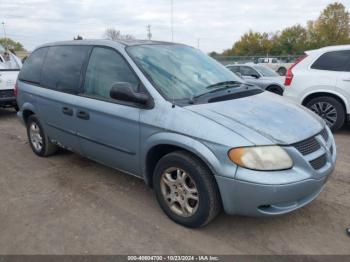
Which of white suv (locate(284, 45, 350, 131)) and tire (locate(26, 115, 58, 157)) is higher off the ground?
white suv (locate(284, 45, 350, 131))

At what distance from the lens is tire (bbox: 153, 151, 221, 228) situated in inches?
110

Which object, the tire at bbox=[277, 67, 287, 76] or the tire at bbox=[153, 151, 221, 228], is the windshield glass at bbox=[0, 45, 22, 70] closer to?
the tire at bbox=[153, 151, 221, 228]

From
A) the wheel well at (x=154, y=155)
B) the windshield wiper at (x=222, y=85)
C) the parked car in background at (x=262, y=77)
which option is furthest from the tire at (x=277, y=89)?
the wheel well at (x=154, y=155)

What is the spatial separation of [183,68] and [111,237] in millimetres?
1864

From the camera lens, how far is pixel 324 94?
655cm

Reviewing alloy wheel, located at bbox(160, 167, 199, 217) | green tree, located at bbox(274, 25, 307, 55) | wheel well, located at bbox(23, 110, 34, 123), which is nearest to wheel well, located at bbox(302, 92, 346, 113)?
alloy wheel, located at bbox(160, 167, 199, 217)

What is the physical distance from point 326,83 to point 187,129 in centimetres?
464

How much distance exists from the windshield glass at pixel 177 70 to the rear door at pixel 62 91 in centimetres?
88

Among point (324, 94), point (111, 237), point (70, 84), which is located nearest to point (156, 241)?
point (111, 237)

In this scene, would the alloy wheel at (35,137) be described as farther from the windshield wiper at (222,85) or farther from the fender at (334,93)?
the fender at (334,93)

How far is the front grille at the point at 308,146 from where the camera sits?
8.98ft

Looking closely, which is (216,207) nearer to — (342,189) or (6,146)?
(342,189)

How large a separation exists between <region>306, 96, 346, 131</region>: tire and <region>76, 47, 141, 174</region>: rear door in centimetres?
458

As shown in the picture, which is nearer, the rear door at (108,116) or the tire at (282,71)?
the rear door at (108,116)
